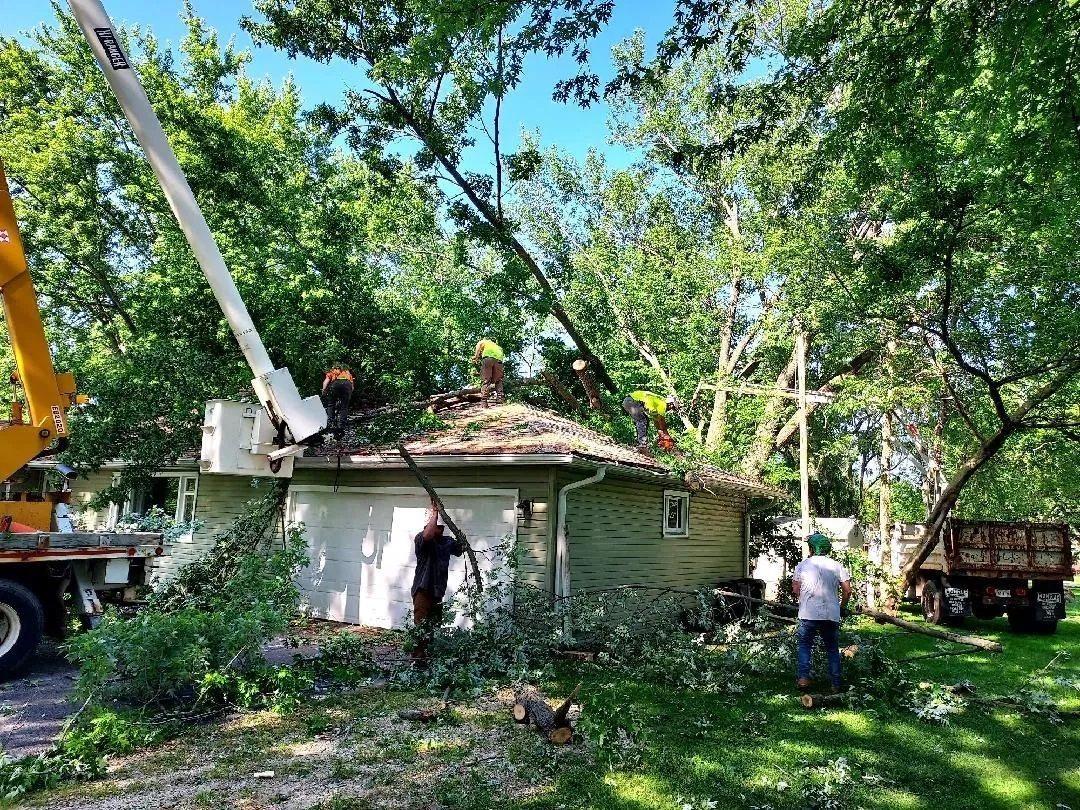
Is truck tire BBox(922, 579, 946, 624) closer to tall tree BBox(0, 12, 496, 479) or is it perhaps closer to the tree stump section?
tall tree BBox(0, 12, 496, 479)

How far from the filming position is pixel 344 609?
1094cm

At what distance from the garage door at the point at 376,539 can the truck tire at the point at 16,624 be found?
337 cm

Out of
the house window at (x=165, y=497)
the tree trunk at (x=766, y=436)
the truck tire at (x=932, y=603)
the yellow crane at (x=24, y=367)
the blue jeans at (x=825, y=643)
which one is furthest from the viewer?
the tree trunk at (x=766, y=436)

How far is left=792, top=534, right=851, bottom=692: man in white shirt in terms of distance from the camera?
7.30m

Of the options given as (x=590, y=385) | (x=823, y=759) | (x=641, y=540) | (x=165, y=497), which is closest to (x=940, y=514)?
(x=641, y=540)

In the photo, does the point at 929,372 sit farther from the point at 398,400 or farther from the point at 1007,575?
the point at 398,400

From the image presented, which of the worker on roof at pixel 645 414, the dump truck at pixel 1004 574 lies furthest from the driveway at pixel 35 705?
the dump truck at pixel 1004 574

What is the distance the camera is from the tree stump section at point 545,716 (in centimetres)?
561

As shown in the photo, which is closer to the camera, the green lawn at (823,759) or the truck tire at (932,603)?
the green lawn at (823,759)

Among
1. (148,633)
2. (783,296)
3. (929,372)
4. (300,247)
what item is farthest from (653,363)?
(148,633)

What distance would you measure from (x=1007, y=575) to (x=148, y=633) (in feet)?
50.1

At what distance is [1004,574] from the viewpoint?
45.9 feet

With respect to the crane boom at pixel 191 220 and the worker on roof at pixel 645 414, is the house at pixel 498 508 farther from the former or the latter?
the crane boom at pixel 191 220

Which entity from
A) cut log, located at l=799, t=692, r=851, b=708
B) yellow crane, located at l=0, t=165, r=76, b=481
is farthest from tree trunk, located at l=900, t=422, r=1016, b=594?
yellow crane, located at l=0, t=165, r=76, b=481
